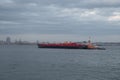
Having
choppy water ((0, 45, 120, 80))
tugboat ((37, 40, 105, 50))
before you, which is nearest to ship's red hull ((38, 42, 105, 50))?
tugboat ((37, 40, 105, 50))

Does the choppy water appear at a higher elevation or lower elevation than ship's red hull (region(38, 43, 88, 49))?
lower

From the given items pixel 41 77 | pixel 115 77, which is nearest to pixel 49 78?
pixel 41 77

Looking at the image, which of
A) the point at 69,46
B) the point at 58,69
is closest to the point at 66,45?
the point at 69,46

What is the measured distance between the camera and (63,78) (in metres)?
33.3

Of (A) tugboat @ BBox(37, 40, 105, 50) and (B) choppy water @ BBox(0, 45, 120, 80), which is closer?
(B) choppy water @ BBox(0, 45, 120, 80)

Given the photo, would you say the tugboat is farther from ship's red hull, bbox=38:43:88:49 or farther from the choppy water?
the choppy water

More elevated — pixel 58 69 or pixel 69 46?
pixel 69 46

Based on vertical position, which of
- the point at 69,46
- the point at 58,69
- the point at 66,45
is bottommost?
the point at 58,69

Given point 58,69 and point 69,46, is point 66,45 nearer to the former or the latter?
point 69,46

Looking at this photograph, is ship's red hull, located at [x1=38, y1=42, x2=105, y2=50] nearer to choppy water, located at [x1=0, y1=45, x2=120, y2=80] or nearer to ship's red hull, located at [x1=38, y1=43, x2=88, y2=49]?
ship's red hull, located at [x1=38, y1=43, x2=88, y2=49]

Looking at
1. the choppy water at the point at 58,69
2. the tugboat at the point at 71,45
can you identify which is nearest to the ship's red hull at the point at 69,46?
the tugboat at the point at 71,45

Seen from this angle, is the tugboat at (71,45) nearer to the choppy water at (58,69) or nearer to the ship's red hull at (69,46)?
the ship's red hull at (69,46)

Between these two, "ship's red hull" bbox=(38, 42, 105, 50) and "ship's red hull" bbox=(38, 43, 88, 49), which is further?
"ship's red hull" bbox=(38, 43, 88, 49)

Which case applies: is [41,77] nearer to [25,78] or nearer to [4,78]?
[25,78]
